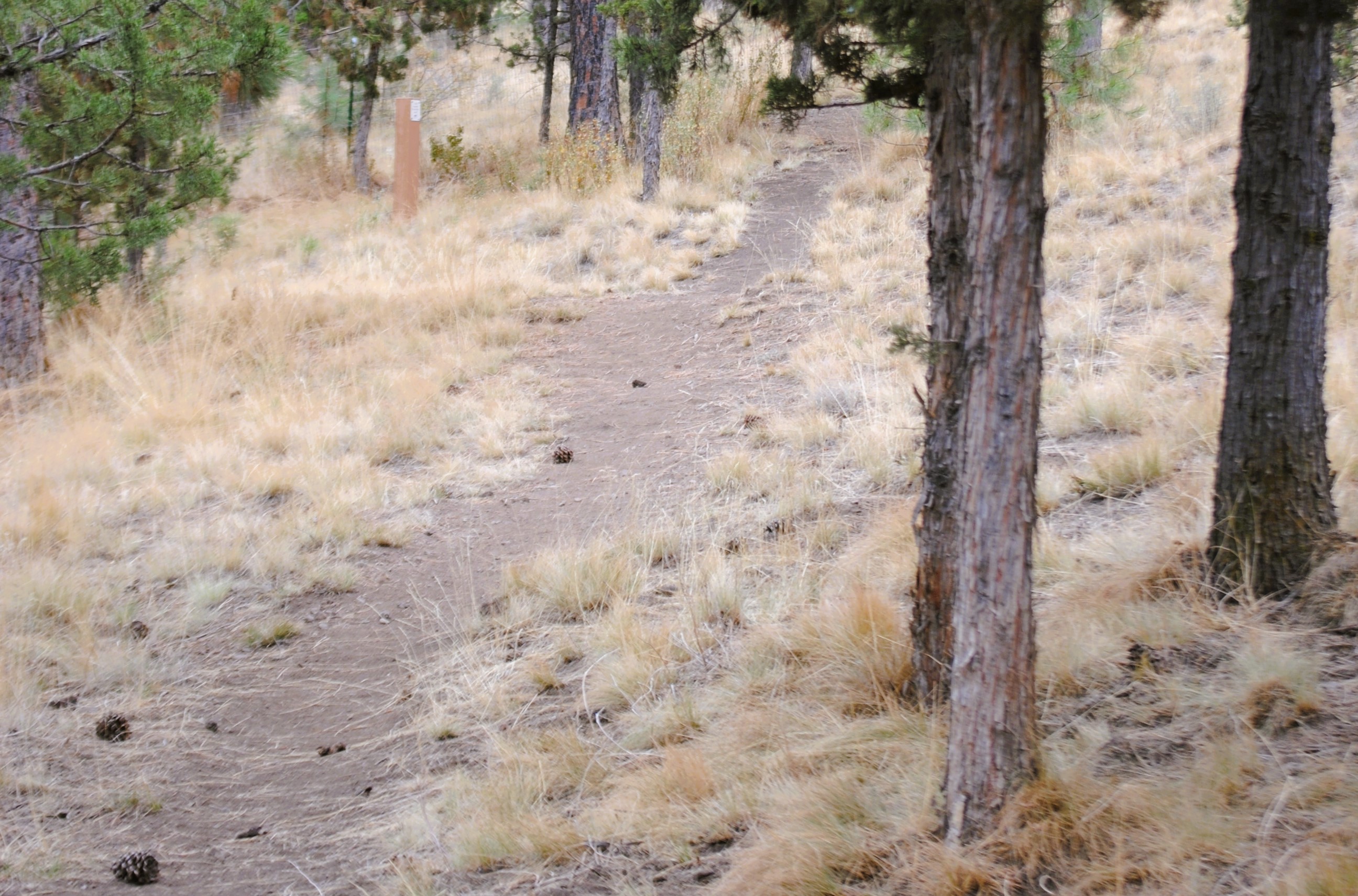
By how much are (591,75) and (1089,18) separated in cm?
1067

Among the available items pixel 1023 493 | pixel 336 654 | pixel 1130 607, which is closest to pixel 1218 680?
pixel 1130 607

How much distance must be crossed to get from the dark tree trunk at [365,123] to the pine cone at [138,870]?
52.0 feet

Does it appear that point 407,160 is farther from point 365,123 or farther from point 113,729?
point 113,729

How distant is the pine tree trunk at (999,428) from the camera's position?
2.27 meters

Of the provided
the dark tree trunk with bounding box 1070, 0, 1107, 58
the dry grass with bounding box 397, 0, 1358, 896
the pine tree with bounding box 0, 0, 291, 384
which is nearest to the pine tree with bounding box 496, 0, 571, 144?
the dark tree trunk with bounding box 1070, 0, 1107, 58

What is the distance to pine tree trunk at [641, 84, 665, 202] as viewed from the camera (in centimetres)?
1277

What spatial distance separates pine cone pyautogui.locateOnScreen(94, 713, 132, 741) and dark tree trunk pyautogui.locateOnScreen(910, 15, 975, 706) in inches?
120

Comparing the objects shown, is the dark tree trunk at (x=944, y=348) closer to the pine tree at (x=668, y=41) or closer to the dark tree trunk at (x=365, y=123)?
the pine tree at (x=668, y=41)

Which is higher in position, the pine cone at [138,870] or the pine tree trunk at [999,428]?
the pine tree trunk at [999,428]

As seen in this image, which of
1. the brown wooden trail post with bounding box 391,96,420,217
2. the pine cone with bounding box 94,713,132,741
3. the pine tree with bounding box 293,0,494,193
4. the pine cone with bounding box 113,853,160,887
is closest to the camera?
the pine cone with bounding box 113,853,160,887

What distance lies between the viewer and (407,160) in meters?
15.0

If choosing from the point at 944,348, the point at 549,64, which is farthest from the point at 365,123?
the point at 944,348

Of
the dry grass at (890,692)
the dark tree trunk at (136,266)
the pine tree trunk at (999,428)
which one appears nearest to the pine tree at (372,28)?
the dark tree trunk at (136,266)

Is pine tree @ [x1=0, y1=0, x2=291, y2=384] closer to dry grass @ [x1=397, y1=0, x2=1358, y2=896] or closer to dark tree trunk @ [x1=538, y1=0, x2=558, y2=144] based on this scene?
dry grass @ [x1=397, y1=0, x2=1358, y2=896]
